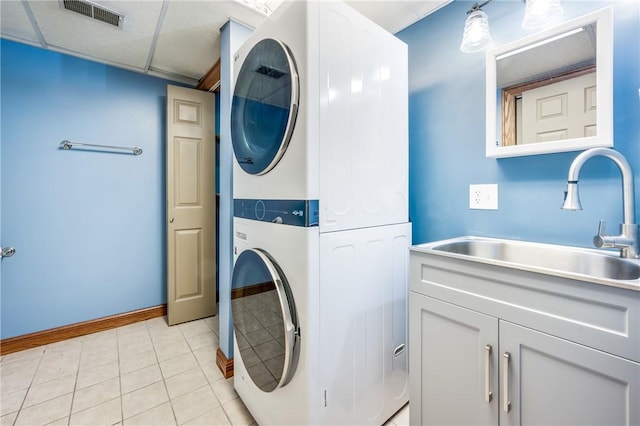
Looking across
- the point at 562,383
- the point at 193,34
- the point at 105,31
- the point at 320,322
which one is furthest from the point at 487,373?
the point at 105,31

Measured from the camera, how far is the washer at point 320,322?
1081 millimetres

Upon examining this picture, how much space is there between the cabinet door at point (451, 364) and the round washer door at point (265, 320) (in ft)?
1.85

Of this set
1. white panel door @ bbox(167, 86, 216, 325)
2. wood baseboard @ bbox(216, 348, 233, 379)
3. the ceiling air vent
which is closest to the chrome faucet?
wood baseboard @ bbox(216, 348, 233, 379)

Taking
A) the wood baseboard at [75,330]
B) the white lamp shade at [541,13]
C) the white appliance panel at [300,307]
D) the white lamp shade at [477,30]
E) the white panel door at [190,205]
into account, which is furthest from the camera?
the white panel door at [190,205]

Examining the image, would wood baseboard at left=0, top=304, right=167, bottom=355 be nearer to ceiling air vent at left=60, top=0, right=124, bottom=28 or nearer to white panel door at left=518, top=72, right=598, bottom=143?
ceiling air vent at left=60, top=0, right=124, bottom=28

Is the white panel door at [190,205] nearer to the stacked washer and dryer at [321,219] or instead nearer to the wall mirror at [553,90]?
the stacked washer and dryer at [321,219]

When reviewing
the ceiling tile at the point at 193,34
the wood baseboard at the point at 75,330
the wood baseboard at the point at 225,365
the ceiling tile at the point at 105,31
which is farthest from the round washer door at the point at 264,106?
the wood baseboard at the point at 75,330

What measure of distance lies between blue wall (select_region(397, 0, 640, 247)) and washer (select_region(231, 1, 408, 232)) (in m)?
0.35

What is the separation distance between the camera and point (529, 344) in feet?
2.89

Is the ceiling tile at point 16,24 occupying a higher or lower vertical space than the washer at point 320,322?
higher

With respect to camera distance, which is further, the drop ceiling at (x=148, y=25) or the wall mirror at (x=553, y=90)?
the drop ceiling at (x=148, y=25)

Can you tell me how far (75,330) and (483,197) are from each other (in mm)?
3452

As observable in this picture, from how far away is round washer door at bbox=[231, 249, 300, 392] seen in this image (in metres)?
1.10

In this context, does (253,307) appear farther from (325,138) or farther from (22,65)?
(22,65)
